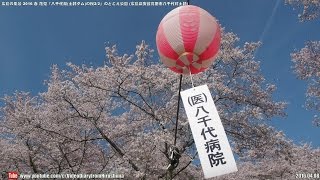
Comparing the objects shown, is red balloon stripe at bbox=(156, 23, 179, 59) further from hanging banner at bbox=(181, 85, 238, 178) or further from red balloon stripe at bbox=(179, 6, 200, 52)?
hanging banner at bbox=(181, 85, 238, 178)

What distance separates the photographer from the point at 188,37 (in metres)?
6.16

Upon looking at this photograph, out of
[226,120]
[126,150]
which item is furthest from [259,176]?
[126,150]

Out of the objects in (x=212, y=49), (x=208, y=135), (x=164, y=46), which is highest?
(x=164, y=46)

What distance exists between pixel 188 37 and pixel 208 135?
1.43 m

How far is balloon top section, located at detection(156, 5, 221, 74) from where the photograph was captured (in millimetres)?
6180

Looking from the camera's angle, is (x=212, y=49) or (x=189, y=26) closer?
(x=189, y=26)

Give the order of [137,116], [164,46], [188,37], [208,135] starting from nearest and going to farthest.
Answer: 1. [208,135]
2. [188,37]
3. [164,46]
4. [137,116]

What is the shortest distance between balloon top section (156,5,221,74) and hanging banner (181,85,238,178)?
545mm

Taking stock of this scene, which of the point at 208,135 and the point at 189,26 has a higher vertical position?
the point at 189,26

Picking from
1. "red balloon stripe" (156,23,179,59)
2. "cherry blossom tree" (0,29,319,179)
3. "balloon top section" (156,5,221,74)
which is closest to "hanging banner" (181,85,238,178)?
"balloon top section" (156,5,221,74)

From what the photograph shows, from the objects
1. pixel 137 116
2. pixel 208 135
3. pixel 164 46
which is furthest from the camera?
pixel 137 116

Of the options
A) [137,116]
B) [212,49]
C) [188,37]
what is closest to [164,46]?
[188,37]

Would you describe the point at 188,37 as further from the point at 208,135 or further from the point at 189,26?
the point at 208,135

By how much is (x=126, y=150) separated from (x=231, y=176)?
5.12 meters
